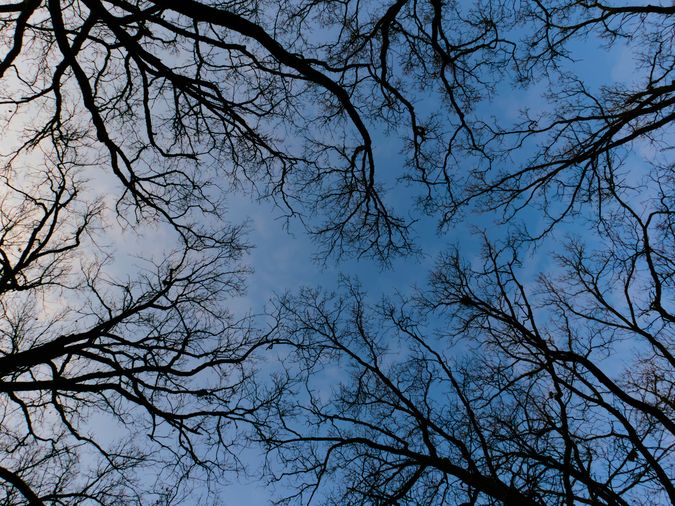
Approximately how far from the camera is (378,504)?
22.2ft

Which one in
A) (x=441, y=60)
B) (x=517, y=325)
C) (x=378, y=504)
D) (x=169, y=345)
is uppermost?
(x=441, y=60)

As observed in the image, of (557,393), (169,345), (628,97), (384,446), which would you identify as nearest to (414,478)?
(384,446)

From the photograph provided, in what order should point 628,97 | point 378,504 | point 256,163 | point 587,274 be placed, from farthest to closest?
point 587,274, point 256,163, point 378,504, point 628,97

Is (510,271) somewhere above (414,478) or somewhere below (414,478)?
above

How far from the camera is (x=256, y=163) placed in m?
7.25

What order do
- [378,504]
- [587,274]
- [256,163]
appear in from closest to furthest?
[378,504] < [256,163] < [587,274]

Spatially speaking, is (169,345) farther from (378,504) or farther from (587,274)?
(587,274)

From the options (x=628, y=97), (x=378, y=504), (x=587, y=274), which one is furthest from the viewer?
(x=587, y=274)

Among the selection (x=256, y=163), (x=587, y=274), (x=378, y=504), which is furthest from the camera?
(x=587, y=274)

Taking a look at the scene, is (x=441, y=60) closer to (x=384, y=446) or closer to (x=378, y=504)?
(x=384, y=446)

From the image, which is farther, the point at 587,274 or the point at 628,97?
the point at 587,274

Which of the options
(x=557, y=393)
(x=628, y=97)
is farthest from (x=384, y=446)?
(x=628, y=97)

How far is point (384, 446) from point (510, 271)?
4109 millimetres

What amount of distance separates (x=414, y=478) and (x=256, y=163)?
6.23 m
